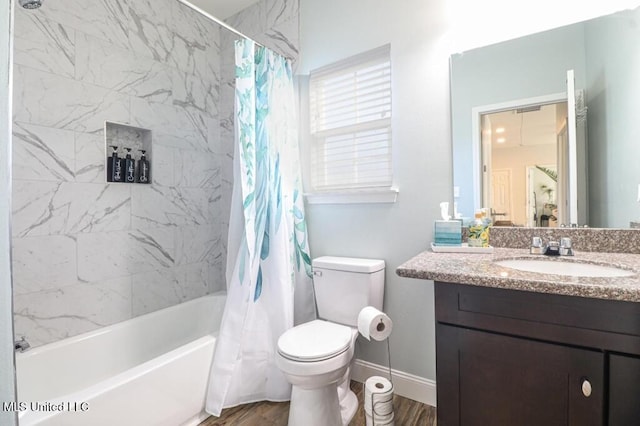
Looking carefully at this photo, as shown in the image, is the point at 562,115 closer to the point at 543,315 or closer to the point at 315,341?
the point at 543,315

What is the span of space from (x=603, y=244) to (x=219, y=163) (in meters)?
2.60

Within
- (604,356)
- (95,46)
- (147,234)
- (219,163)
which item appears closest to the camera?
(604,356)

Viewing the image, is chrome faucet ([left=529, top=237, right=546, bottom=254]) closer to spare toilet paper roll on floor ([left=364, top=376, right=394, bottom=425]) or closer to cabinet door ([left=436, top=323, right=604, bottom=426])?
cabinet door ([left=436, top=323, right=604, bottom=426])

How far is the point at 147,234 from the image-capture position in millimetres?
2221

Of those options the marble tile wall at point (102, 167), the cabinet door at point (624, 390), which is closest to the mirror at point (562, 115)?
the cabinet door at point (624, 390)

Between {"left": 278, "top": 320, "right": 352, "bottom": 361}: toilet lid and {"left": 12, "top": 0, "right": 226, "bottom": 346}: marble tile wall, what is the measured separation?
1.22m

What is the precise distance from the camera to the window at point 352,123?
1987 millimetres

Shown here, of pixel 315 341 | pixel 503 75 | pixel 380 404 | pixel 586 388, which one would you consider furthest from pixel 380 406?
pixel 503 75

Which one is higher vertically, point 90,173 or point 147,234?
point 90,173

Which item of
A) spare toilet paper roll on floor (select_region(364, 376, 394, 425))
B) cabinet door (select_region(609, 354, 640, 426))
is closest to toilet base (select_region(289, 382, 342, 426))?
spare toilet paper roll on floor (select_region(364, 376, 394, 425))

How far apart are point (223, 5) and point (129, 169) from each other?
5.01 feet

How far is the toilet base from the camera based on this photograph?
4.89 ft

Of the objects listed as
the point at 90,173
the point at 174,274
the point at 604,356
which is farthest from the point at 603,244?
the point at 90,173

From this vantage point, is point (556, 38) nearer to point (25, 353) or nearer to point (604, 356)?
point (604, 356)
